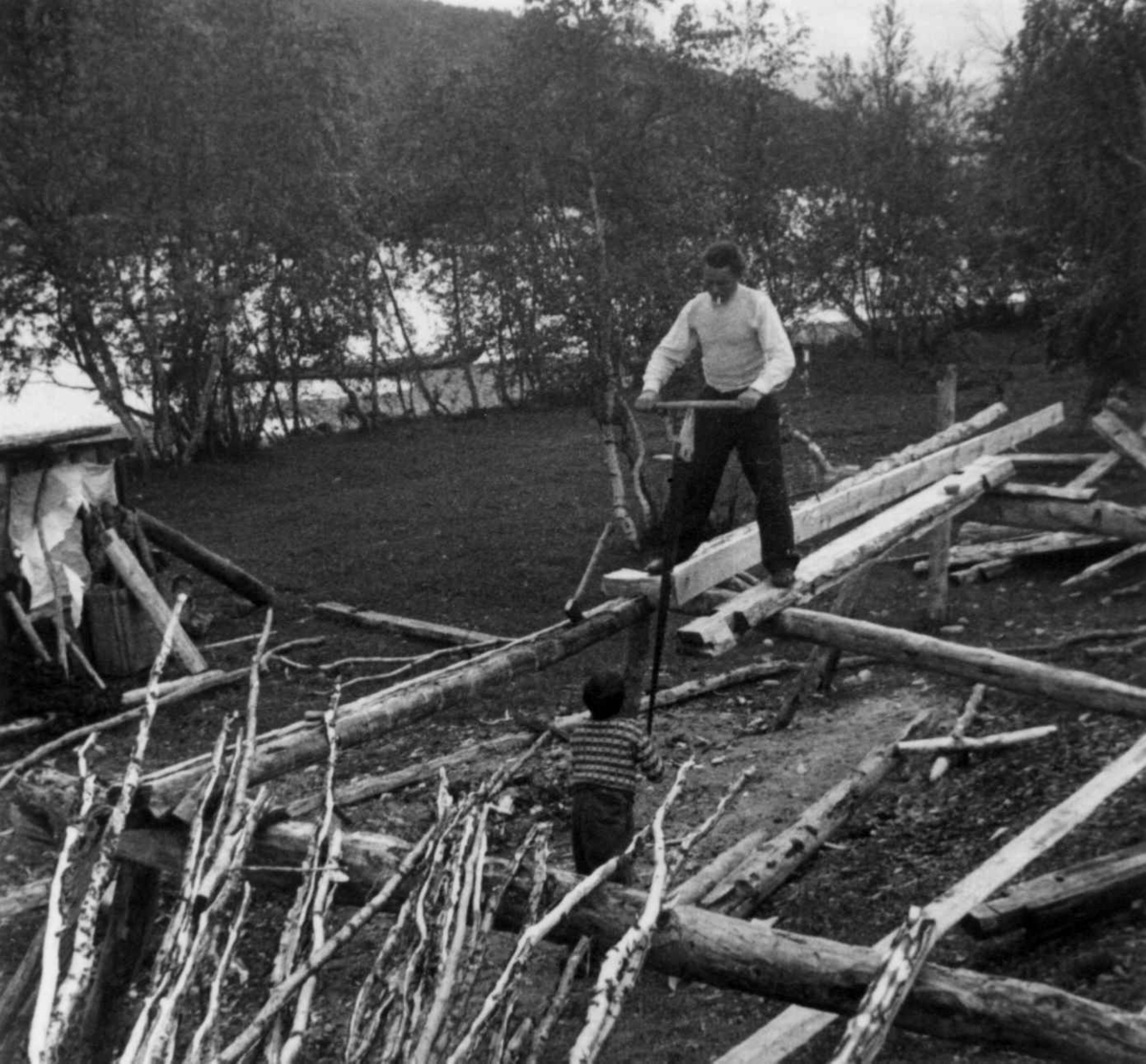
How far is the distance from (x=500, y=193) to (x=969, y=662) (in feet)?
34.0

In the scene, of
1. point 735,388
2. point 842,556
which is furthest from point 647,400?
point 842,556

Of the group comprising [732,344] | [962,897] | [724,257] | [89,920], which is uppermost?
[724,257]

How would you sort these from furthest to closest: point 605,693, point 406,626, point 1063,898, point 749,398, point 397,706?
point 406,626
point 749,398
point 397,706
point 605,693
point 1063,898

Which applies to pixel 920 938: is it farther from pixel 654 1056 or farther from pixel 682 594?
pixel 682 594

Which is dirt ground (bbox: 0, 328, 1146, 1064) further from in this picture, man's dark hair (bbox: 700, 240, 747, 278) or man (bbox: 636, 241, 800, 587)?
man's dark hair (bbox: 700, 240, 747, 278)

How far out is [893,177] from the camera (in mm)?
29828

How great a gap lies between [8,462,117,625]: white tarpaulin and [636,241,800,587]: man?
23.3ft

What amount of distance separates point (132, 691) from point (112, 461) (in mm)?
2781

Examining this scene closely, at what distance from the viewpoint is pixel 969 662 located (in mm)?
7582

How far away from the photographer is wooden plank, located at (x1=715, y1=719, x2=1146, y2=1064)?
5230mm

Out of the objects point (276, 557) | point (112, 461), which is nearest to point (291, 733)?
point (112, 461)

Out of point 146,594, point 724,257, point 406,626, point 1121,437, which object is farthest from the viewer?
point 406,626

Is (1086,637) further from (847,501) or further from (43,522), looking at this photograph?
(43,522)

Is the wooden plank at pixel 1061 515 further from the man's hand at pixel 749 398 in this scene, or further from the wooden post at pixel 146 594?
the wooden post at pixel 146 594
